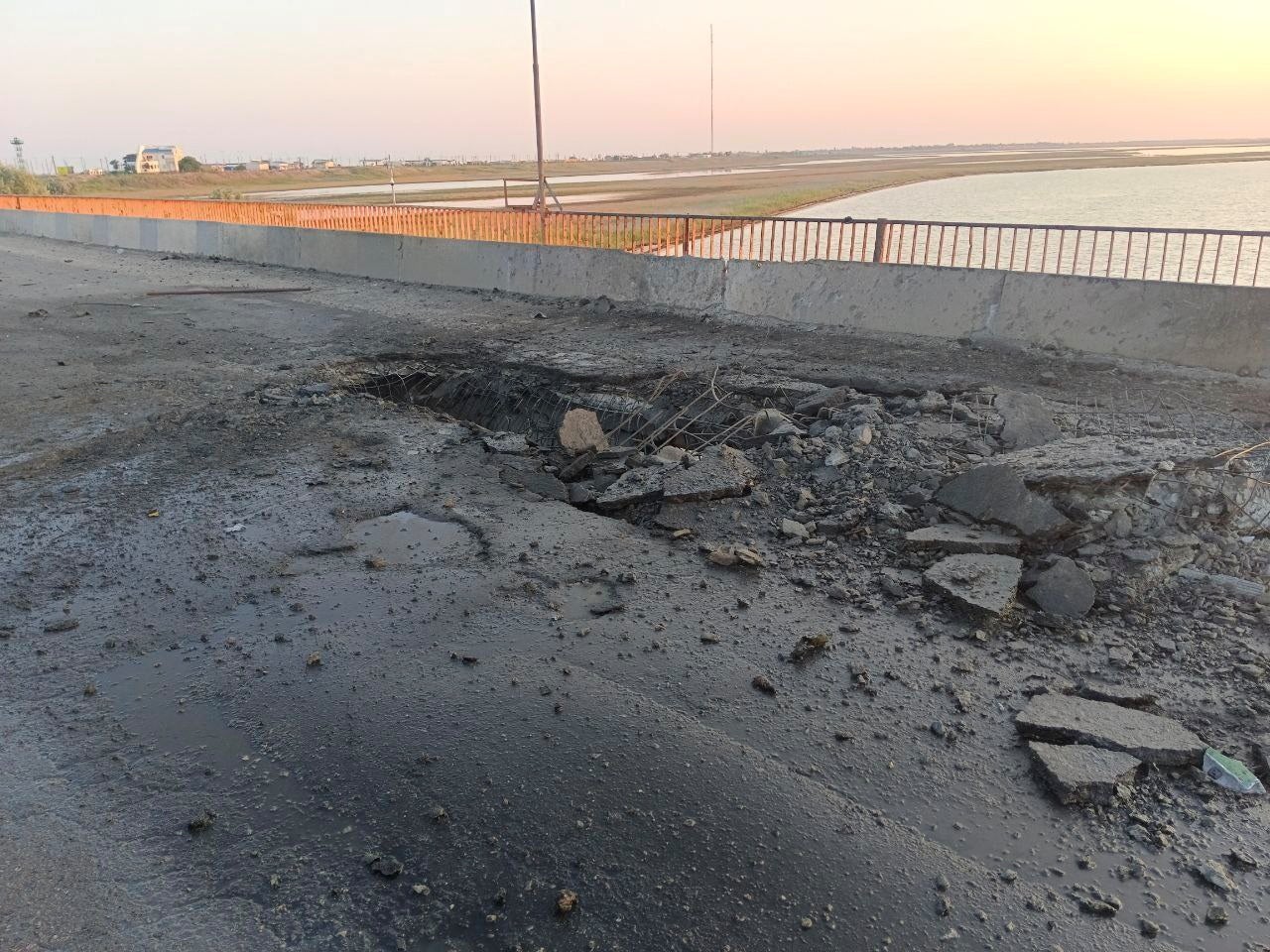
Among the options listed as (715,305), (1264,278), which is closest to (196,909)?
(715,305)

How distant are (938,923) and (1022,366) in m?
8.02

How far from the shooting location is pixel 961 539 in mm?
5551

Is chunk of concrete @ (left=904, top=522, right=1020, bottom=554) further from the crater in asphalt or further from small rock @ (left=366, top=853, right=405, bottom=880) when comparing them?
small rock @ (left=366, top=853, right=405, bottom=880)

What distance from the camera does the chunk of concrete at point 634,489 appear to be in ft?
21.5

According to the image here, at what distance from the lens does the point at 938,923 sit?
9.60ft

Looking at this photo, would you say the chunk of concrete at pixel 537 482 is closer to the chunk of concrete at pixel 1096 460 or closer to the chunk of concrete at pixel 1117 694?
the chunk of concrete at pixel 1096 460

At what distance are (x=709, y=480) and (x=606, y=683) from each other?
8.41ft

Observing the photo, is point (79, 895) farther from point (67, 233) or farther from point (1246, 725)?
point (67, 233)

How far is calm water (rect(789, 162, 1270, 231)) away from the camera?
108ft

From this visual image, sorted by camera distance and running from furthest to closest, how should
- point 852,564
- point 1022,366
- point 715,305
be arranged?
point 715,305, point 1022,366, point 852,564

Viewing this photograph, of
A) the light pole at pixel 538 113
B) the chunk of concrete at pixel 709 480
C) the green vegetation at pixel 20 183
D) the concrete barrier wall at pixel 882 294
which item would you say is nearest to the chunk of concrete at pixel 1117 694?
the chunk of concrete at pixel 709 480

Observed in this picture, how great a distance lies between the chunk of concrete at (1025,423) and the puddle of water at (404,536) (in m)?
4.08

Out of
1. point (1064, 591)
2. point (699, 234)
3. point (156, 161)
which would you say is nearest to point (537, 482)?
point (1064, 591)

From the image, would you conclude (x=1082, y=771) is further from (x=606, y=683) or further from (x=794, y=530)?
(x=794, y=530)
